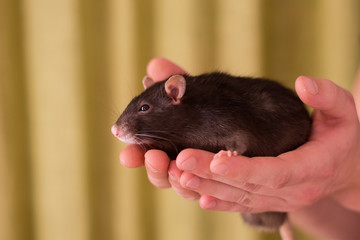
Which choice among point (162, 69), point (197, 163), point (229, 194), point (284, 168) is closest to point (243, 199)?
point (229, 194)

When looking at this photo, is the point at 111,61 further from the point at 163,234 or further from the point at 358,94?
the point at 358,94

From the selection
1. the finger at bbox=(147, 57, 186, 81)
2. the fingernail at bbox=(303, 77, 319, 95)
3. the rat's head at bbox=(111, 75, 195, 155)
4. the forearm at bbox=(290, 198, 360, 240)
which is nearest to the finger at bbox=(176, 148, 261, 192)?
the rat's head at bbox=(111, 75, 195, 155)

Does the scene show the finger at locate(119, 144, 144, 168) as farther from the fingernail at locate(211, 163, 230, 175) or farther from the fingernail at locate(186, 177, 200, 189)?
the fingernail at locate(211, 163, 230, 175)

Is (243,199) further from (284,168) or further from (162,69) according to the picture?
(162,69)

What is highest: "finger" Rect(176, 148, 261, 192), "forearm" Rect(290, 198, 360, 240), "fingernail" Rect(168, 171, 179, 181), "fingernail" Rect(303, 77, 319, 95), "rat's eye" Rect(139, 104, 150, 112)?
"fingernail" Rect(303, 77, 319, 95)

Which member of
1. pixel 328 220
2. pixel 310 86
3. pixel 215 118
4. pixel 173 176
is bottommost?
pixel 328 220

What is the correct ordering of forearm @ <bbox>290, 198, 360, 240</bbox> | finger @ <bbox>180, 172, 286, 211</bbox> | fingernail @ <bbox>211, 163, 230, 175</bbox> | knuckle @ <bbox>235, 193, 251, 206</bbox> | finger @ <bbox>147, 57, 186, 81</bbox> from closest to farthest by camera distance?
fingernail @ <bbox>211, 163, 230, 175</bbox> < finger @ <bbox>180, 172, 286, 211</bbox> < knuckle @ <bbox>235, 193, 251, 206</bbox> < finger @ <bbox>147, 57, 186, 81</bbox> < forearm @ <bbox>290, 198, 360, 240</bbox>

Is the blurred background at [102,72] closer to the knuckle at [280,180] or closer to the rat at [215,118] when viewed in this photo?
the rat at [215,118]
